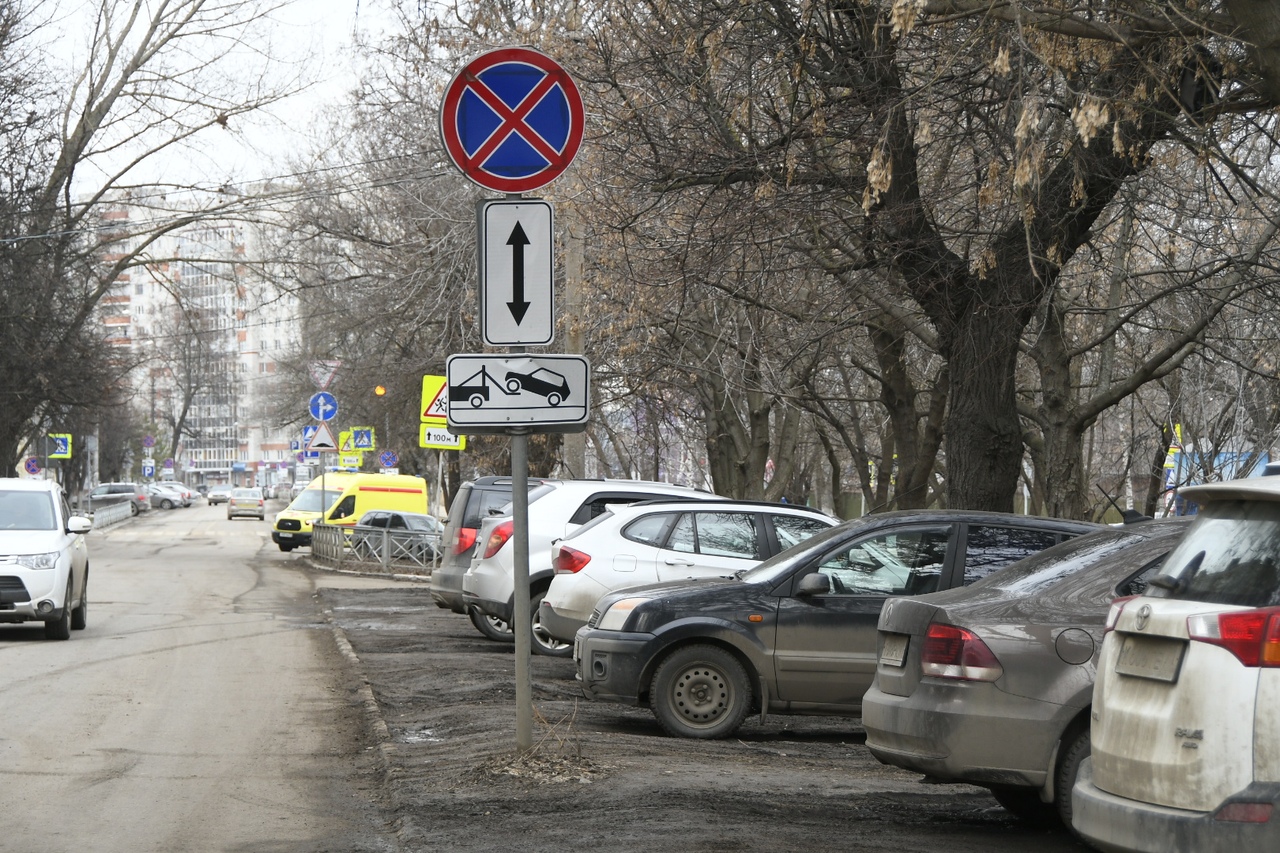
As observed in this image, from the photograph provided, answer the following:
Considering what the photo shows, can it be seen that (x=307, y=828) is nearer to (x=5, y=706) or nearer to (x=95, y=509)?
(x=5, y=706)

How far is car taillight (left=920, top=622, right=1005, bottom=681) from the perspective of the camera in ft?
22.6

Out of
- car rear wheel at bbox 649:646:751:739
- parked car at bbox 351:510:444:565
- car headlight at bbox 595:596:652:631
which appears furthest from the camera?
parked car at bbox 351:510:444:565

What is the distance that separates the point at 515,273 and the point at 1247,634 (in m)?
4.51

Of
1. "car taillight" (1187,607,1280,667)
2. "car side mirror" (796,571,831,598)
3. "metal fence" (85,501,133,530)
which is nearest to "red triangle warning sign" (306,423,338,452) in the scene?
"car side mirror" (796,571,831,598)

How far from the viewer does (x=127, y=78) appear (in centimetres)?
3512

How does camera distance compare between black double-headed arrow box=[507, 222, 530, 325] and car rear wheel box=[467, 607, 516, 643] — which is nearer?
black double-headed arrow box=[507, 222, 530, 325]

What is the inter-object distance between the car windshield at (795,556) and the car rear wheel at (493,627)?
623cm

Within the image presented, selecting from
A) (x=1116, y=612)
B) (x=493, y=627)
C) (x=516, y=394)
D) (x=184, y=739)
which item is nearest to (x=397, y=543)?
(x=493, y=627)

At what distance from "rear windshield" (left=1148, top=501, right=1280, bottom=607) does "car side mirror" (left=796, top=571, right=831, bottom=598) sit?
4.97 meters

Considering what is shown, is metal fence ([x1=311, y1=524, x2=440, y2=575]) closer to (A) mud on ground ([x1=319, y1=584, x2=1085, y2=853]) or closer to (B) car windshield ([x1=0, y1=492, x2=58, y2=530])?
(B) car windshield ([x1=0, y1=492, x2=58, y2=530])

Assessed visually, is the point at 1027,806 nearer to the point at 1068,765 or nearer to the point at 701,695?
the point at 1068,765

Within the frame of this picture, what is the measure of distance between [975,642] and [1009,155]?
6.13 meters

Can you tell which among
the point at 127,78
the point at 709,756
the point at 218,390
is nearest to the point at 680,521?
the point at 709,756

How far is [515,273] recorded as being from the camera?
7.86 metres
